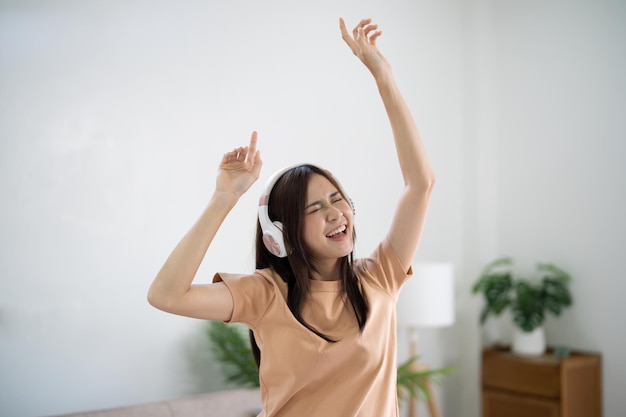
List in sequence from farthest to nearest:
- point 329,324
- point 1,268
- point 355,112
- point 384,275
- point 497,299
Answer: point 497,299
point 355,112
point 1,268
point 384,275
point 329,324

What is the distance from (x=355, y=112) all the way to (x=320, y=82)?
0.31 m

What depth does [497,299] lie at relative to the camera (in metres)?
4.28

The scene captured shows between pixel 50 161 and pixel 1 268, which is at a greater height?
pixel 50 161

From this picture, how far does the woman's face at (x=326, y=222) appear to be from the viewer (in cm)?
139

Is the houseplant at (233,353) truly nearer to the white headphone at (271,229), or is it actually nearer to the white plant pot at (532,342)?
the white headphone at (271,229)

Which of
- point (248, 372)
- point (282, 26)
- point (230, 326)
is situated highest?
point (282, 26)

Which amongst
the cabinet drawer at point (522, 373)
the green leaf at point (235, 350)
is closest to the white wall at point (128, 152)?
the green leaf at point (235, 350)

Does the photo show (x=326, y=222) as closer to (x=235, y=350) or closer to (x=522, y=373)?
(x=235, y=350)

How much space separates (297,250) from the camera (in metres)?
1.40

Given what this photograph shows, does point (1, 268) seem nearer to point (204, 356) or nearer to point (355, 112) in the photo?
point (204, 356)

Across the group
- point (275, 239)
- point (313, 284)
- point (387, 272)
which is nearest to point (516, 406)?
point (387, 272)

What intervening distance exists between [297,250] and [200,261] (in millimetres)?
228

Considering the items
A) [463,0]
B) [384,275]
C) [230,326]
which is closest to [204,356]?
[230,326]

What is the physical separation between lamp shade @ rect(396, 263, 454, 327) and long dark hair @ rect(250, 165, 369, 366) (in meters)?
2.39
